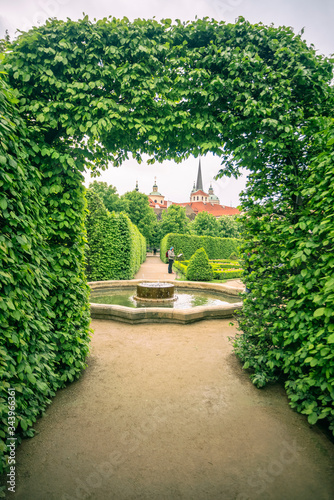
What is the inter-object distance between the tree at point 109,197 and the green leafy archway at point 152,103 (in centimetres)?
4015

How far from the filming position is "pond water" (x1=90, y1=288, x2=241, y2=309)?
9156 millimetres

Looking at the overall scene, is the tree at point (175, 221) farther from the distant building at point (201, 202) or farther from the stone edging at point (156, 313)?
the distant building at point (201, 202)

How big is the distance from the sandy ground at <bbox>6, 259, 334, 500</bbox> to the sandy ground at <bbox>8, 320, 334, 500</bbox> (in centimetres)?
1

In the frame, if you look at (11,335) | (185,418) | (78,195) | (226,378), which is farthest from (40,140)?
(226,378)

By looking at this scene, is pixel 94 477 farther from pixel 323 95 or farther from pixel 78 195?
pixel 323 95

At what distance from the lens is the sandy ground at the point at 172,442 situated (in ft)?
7.45

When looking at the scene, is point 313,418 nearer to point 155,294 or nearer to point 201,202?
point 155,294

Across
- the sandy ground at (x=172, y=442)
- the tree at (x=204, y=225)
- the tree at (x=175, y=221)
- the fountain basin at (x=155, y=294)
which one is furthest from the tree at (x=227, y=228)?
the sandy ground at (x=172, y=442)

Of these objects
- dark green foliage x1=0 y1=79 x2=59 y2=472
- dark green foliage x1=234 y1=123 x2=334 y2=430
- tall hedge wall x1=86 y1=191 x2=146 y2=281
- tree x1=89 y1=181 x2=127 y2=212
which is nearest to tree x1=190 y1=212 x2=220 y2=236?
tree x1=89 y1=181 x2=127 y2=212

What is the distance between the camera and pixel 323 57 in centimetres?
374

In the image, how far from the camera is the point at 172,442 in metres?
2.82

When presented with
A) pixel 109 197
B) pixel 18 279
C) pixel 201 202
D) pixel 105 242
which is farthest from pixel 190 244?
pixel 201 202

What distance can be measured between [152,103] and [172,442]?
462 cm

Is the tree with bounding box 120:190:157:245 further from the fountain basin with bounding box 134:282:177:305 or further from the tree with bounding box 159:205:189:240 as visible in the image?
the fountain basin with bounding box 134:282:177:305
